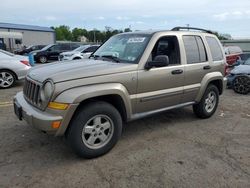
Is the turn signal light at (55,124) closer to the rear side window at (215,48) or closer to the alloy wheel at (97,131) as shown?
the alloy wheel at (97,131)

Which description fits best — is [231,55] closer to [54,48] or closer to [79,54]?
[79,54]

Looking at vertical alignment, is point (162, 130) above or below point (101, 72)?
below

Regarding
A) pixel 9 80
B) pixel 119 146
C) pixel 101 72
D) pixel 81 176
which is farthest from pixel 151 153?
pixel 9 80

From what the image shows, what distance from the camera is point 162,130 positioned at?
494 cm

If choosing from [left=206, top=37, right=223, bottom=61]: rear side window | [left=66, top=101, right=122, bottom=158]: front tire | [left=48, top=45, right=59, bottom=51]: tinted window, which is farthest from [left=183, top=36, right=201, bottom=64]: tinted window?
[left=48, top=45, right=59, bottom=51]: tinted window

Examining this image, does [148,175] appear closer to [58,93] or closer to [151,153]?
Answer: [151,153]

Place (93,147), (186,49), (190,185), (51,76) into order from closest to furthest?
1. (190,185)
2. (51,76)
3. (93,147)
4. (186,49)

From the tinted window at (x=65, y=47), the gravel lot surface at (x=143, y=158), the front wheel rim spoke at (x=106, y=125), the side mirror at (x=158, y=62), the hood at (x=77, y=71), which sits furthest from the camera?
the tinted window at (x=65, y=47)

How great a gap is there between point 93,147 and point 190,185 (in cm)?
141

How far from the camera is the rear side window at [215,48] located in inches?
217

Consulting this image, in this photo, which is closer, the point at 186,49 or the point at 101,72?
the point at 101,72

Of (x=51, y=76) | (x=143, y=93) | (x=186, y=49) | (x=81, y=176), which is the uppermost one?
(x=186, y=49)

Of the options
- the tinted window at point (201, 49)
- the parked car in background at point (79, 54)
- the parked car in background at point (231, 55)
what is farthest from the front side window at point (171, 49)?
the parked car in background at point (79, 54)

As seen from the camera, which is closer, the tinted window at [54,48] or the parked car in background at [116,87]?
the parked car in background at [116,87]
